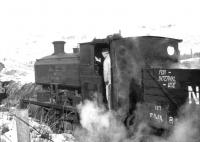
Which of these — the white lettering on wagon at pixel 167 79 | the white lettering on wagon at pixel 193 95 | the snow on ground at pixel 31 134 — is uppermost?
the white lettering on wagon at pixel 167 79

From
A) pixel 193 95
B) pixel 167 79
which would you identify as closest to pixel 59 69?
pixel 167 79

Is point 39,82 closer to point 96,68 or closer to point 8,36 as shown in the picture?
point 96,68

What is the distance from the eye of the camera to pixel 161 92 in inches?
235

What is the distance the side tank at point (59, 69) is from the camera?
916 centimetres

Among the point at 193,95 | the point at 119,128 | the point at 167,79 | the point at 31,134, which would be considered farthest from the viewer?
the point at 119,128

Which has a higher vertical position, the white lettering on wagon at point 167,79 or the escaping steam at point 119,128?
the white lettering on wagon at point 167,79

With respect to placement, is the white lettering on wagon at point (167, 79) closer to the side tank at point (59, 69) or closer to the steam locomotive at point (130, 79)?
the steam locomotive at point (130, 79)

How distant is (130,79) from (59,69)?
12.3ft

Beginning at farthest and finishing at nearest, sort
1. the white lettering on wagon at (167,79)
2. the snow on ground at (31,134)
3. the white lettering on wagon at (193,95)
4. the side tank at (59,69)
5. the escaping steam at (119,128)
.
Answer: the side tank at (59,69)
the snow on ground at (31,134)
the white lettering on wagon at (167,79)
the escaping steam at (119,128)
the white lettering on wagon at (193,95)

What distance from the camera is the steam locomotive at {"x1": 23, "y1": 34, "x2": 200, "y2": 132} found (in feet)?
18.5

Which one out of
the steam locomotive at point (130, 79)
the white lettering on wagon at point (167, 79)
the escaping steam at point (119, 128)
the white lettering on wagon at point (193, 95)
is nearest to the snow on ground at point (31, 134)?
the escaping steam at point (119, 128)

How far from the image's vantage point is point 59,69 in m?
10.0

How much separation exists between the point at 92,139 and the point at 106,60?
2345mm

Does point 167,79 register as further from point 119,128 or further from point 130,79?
point 119,128
